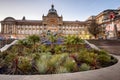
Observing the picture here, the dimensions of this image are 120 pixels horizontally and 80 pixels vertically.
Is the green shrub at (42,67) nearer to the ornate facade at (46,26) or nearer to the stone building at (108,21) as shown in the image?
the stone building at (108,21)

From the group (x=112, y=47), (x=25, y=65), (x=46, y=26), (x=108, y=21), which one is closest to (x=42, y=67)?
(x=25, y=65)

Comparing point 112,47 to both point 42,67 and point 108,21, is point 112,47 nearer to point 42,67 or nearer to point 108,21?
point 42,67

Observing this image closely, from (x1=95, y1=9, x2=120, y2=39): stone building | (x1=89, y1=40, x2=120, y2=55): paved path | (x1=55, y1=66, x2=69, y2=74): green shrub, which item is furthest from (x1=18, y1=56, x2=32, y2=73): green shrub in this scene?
(x1=95, y1=9, x2=120, y2=39): stone building

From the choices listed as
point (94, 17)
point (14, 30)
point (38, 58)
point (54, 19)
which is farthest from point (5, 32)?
point (38, 58)

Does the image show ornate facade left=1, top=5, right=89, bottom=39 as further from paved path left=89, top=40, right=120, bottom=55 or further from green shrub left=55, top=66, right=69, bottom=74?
green shrub left=55, top=66, right=69, bottom=74

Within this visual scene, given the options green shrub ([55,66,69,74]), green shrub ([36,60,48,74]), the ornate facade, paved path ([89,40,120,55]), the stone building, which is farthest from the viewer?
the ornate facade

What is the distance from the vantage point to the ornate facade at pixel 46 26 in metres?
108

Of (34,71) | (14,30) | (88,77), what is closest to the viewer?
(88,77)

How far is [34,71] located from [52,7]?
112 meters

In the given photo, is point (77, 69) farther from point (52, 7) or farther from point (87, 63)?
point (52, 7)

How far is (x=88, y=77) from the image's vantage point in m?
5.73

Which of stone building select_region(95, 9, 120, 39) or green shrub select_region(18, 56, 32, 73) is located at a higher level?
stone building select_region(95, 9, 120, 39)

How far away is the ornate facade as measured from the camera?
108438mm

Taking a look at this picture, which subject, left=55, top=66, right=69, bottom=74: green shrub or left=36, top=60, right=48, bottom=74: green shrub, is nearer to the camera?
left=55, top=66, right=69, bottom=74: green shrub
